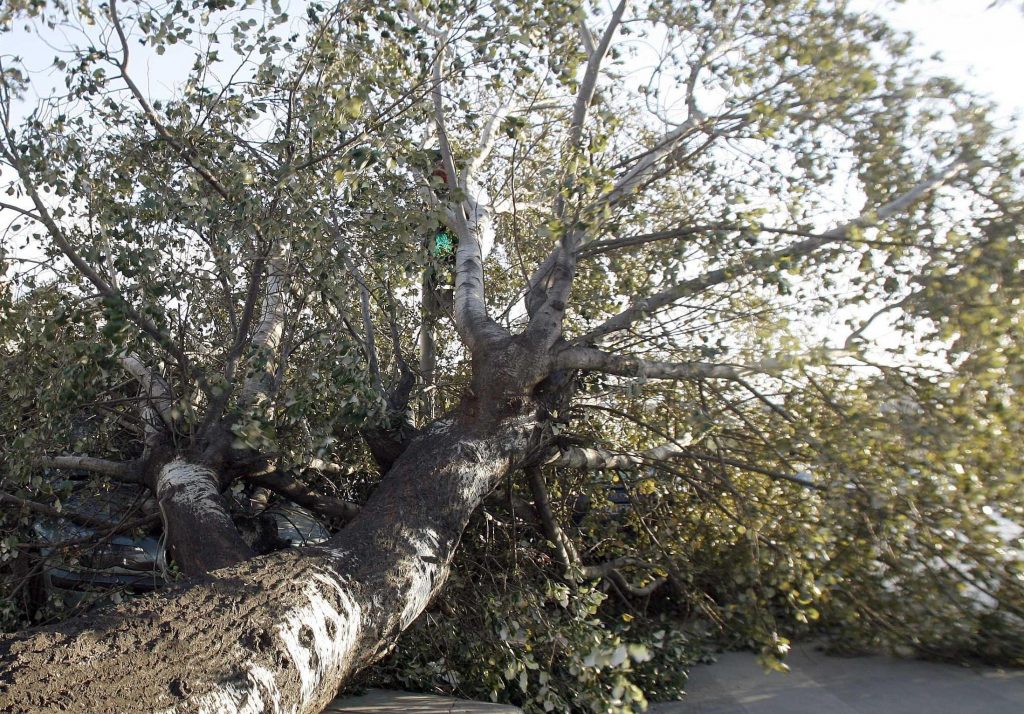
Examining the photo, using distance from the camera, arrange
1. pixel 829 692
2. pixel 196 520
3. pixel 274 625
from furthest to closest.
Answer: pixel 829 692
pixel 196 520
pixel 274 625

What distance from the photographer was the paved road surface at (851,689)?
485 cm

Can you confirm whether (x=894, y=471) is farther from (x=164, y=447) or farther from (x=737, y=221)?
(x=164, y=447)

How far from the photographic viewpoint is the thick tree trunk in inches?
89.3

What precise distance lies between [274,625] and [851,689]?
4.18 metres

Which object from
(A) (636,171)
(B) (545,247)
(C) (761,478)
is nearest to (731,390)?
(C) (761,478)

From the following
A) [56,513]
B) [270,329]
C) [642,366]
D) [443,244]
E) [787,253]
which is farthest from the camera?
[443,244]

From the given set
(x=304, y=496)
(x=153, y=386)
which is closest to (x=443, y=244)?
(x=304, y=496)

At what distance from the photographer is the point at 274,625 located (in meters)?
2.75

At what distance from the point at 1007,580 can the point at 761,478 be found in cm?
158

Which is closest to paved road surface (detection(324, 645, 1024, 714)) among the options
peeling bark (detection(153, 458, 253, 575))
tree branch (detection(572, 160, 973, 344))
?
peeling bark (detection(153, 458, 253, 575))

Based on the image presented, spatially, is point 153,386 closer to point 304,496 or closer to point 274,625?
point 304,496

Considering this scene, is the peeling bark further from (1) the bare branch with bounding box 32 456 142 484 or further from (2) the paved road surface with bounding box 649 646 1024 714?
(2) the paved road surface with bounding box 649 646 1024 714

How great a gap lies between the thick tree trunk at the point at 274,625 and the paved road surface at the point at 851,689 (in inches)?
89.7

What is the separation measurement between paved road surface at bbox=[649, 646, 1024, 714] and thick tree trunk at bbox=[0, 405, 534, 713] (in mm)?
2278
